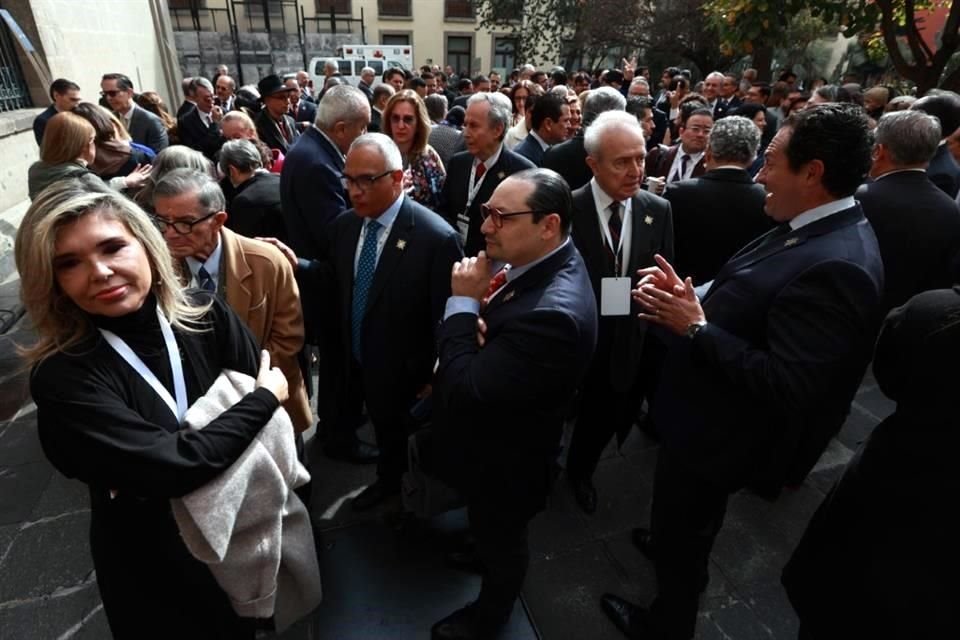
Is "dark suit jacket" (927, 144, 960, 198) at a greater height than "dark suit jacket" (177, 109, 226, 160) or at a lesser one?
greater

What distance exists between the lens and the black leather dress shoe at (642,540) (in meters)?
2.66

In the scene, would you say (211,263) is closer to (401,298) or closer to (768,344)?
(401,298)

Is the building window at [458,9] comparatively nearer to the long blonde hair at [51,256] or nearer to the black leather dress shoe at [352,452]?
the black leather dress shoe at [352,452]

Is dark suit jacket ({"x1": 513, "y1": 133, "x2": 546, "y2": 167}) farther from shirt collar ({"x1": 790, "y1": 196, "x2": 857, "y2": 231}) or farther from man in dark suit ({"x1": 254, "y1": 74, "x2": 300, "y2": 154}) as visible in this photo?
shirt collar ({"x1": 790, "y1": 196, "x2": 857, "y2": 231})

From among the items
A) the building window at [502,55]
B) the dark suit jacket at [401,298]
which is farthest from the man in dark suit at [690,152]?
the building window at [502,55]

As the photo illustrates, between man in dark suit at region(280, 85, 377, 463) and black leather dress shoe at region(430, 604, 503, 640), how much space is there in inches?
51.0

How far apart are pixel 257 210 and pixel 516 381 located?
2.38m

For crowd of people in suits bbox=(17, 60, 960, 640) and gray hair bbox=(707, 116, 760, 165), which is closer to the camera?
crowd of people in suits bbox=(17, 60, 960, 640)

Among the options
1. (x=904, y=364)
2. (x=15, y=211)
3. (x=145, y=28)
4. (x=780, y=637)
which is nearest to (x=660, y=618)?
Answer: (x=780, y=637)

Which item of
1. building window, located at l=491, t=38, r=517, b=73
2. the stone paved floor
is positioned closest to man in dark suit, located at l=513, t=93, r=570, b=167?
the stone paved floor

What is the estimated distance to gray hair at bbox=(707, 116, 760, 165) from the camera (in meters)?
2.95

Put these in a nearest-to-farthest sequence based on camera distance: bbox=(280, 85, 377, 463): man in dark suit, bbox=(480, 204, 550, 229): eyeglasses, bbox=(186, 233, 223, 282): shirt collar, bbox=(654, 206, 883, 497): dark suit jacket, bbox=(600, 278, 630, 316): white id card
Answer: bbox=(654, 206, 883, 497): dark suit jacket, bbox=(480, 204, 550, 229): eyeglasses, bbox=(186, 233, 223, 282): shirt collar, bbox=(600, 278, 630, 316): white id card, bbox=(280, 85, 377, 463): man in dark suit

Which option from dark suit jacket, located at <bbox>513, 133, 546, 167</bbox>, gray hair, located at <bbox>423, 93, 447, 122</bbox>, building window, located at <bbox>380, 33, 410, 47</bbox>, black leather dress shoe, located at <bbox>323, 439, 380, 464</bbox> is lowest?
black leather dress shoe, located at <bbox>323, 439, 380, 464</bbox>

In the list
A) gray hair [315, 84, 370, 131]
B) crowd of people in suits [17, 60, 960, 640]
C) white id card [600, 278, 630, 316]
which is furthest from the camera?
gray hair [315, 84, 370, 131]
